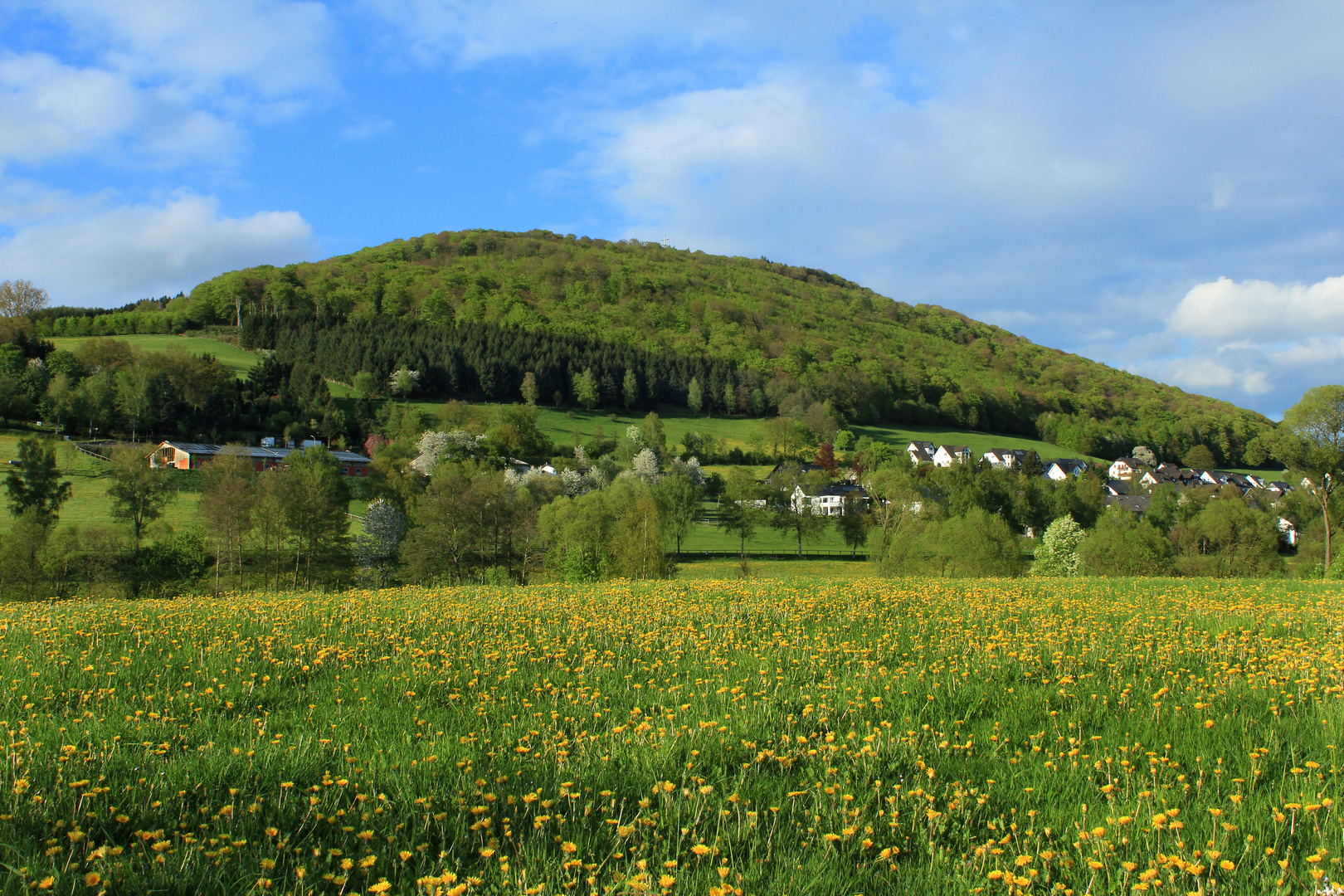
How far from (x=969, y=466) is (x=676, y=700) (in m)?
103

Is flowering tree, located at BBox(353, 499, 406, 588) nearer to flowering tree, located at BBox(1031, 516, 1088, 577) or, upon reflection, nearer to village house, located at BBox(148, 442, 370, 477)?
village house, located at BBox(148, 442, 370, 477)

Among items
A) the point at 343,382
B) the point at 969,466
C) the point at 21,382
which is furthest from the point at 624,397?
the point at 21,382

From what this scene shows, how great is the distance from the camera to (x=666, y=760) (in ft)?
15.0

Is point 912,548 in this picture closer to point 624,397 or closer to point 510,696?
point 510,696

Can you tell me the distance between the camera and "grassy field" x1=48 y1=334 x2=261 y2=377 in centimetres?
13193

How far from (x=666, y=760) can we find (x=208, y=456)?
111 m

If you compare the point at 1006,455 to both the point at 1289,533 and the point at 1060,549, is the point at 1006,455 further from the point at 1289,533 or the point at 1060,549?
the point at 1060,549

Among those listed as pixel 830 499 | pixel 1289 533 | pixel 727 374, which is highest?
pixel 727 374

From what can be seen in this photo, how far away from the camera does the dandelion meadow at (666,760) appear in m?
3.33

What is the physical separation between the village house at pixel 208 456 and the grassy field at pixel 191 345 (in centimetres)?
3296

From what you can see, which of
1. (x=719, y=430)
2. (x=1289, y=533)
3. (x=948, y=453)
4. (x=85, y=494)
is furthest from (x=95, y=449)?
(x=1289, y=533)

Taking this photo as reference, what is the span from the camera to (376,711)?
5.70 metres

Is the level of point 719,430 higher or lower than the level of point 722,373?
lower

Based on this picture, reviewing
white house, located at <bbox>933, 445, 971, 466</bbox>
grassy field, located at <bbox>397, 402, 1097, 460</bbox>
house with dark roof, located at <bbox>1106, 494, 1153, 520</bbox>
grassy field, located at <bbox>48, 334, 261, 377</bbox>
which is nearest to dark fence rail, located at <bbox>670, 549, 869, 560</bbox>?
house with dark roof, located at <bbox>1106, 494, 1153, 520</bbox>
